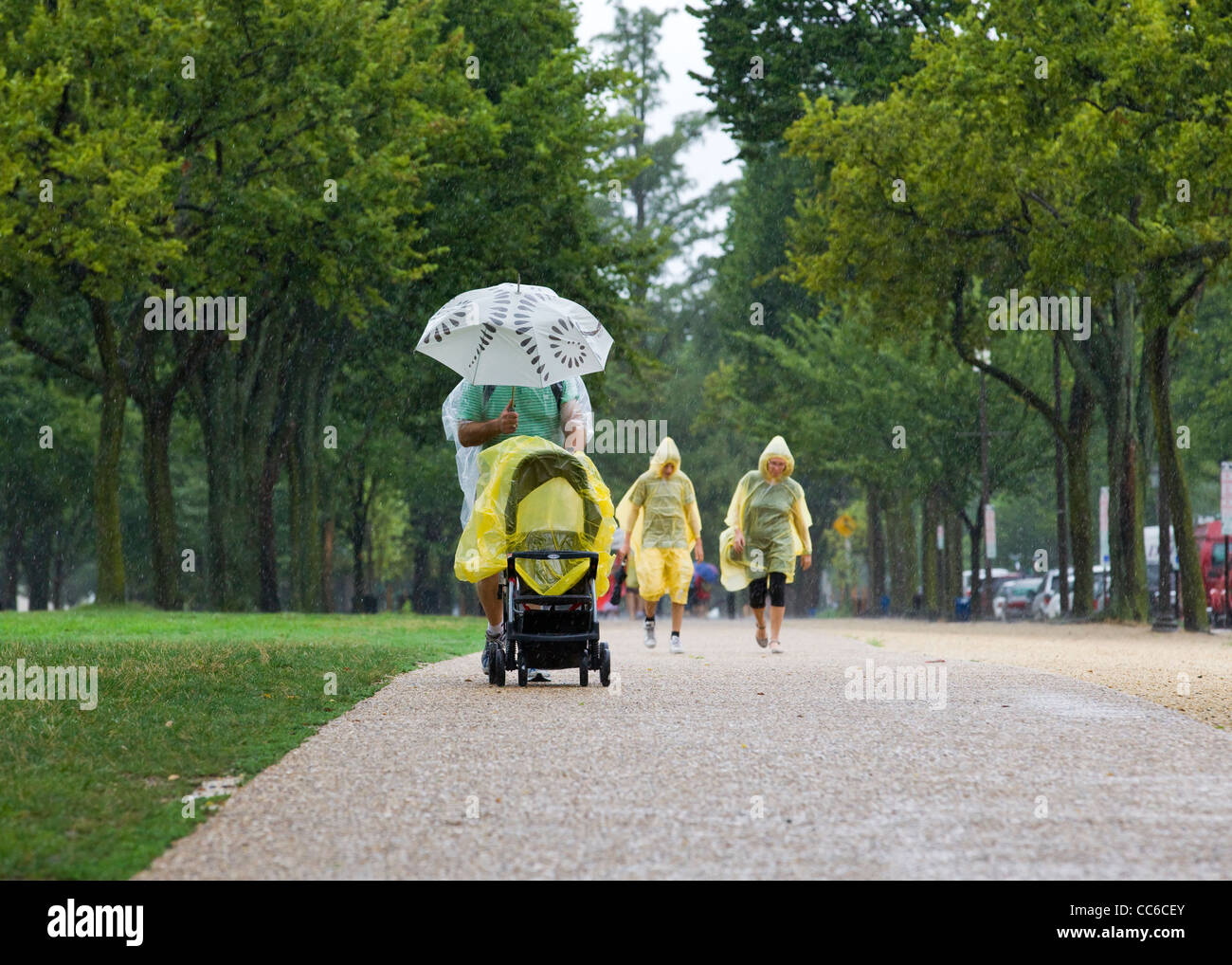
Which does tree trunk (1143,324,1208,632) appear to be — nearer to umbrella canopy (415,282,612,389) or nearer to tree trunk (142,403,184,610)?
tree trunk (142,403,184,610)

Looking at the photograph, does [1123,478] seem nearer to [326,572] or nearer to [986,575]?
[986,575]

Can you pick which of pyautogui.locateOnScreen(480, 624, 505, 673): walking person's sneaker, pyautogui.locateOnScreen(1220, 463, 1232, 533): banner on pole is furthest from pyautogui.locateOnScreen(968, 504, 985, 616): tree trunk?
pyautogui.locateOnScreen(480, 624, 505, 673): walking person's sneaker

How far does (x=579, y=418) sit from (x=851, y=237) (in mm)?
18055

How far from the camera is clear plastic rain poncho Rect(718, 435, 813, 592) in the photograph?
53.9ft

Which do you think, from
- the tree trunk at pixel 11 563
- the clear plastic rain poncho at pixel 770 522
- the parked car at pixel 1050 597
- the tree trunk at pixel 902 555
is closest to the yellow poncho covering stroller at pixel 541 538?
the clear plastic rain poncho at pixel 770 522

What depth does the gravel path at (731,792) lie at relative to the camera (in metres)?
5.12

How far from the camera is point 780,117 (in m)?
31.0

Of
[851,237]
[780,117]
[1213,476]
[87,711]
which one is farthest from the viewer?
[1213,476]

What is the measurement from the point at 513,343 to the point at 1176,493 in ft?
56.3

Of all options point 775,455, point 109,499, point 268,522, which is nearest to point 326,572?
point 268,522

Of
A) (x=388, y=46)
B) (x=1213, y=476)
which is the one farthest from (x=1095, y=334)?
(x=1213, y=476)

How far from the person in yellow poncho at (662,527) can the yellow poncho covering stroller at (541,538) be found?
653 centimetres

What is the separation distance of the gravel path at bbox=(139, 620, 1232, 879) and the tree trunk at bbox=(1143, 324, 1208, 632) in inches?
613
